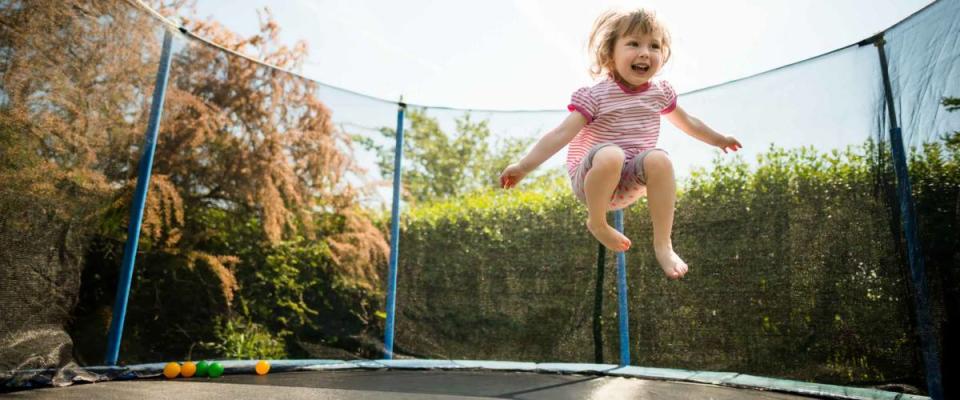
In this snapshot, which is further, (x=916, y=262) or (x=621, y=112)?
(x=916, y=262)

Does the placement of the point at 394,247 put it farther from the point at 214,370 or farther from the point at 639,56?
the point at 639,56

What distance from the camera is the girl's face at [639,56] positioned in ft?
4.84

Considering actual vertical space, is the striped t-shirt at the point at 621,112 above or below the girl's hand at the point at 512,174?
above

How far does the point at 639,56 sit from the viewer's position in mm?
1469

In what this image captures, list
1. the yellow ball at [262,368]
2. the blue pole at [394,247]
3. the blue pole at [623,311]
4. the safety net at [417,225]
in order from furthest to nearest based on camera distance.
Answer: the blue pole at [394,247]
the blue pole at [623,311]
the yellow ball at [262,368]
the safety net at [417,225]

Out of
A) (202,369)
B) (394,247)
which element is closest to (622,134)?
(394,247)

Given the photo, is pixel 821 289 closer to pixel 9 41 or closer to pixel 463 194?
pixel 463 194

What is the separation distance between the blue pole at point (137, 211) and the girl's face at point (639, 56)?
190 centimetres

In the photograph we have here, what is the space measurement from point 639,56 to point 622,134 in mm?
210

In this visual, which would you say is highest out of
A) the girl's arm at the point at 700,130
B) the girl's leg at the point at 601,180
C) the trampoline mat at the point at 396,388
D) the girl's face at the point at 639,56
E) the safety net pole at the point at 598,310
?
the girl's face at the point at 639,56

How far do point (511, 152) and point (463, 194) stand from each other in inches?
Answer: 24.7

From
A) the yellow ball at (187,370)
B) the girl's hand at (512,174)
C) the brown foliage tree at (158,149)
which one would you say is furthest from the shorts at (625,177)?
the brown foliage tree at (158,149)

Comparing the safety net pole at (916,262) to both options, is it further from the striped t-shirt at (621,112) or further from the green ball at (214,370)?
the green ball at (214,370)

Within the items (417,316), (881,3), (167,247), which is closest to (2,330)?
(167,247)
